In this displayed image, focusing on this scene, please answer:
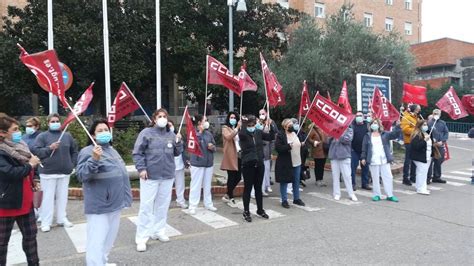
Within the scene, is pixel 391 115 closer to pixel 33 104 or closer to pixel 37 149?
pixel 37 149

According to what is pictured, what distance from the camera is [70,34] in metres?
19.0

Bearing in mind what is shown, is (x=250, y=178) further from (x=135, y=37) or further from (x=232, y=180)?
(x=135, y=37)

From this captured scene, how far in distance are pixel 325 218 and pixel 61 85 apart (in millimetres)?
4814

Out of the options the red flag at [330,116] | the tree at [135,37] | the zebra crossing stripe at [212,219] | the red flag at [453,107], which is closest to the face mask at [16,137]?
the zebra crossing stripe at [212,219]

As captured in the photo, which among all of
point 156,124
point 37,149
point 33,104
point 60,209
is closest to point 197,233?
point 156,124

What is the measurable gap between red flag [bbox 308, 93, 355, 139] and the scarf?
5768mm

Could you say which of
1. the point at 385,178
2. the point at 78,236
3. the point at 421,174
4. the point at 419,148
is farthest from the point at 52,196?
the point at 421,174

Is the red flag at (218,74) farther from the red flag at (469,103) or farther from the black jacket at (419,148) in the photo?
the red flag at (469,103)

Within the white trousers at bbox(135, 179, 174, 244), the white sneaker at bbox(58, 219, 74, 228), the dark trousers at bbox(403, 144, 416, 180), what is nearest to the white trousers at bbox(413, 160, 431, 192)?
the dark trousers at bbox(403, 144, 416, 180)

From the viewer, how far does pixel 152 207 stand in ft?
18.8

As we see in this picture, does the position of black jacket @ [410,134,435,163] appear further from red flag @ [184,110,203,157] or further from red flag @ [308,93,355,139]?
red flag @ [184,110,203,157]

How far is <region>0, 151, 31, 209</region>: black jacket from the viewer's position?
4148mm

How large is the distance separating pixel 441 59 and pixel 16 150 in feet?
145

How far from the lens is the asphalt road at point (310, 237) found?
16.9ft
